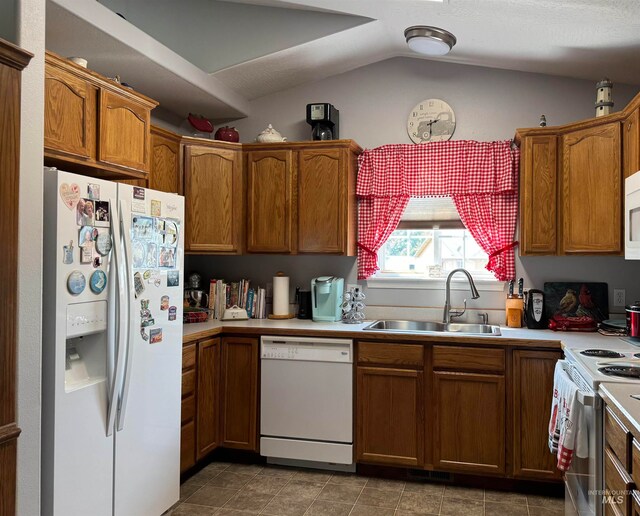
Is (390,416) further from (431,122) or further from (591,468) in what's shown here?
(431,122)

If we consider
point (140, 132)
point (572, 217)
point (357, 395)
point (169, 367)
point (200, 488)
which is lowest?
point (200, 488)

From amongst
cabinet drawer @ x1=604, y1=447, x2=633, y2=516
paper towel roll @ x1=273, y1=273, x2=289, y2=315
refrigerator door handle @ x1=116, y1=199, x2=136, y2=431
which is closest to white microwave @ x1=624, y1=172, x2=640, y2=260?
cabinet drawer @ x1=604, y1=447, x2=633, y2=516

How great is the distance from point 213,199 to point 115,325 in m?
1.65

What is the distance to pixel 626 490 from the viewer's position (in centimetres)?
165

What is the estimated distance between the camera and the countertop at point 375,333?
3034 mm

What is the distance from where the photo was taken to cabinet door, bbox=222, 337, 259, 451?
3.52 m

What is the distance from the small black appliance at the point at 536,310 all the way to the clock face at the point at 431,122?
1213 mm

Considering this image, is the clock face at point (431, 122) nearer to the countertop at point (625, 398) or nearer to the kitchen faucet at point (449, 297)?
the kitchen faucet at point (449, 297)

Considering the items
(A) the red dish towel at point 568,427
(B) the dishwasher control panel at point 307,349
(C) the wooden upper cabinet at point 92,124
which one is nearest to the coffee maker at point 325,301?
(B) the dishwasher control panel at point 307,349

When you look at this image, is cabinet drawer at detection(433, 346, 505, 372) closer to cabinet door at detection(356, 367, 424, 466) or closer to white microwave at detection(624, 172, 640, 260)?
cabinet door at detection(356, 367, 424, 466)

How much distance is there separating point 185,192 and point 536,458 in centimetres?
269

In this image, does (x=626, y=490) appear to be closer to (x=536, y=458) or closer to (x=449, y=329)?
(x=536, y=458)

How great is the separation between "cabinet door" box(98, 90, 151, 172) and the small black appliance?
241 centimetres

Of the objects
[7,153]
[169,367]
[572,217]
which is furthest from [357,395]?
[7,153]
